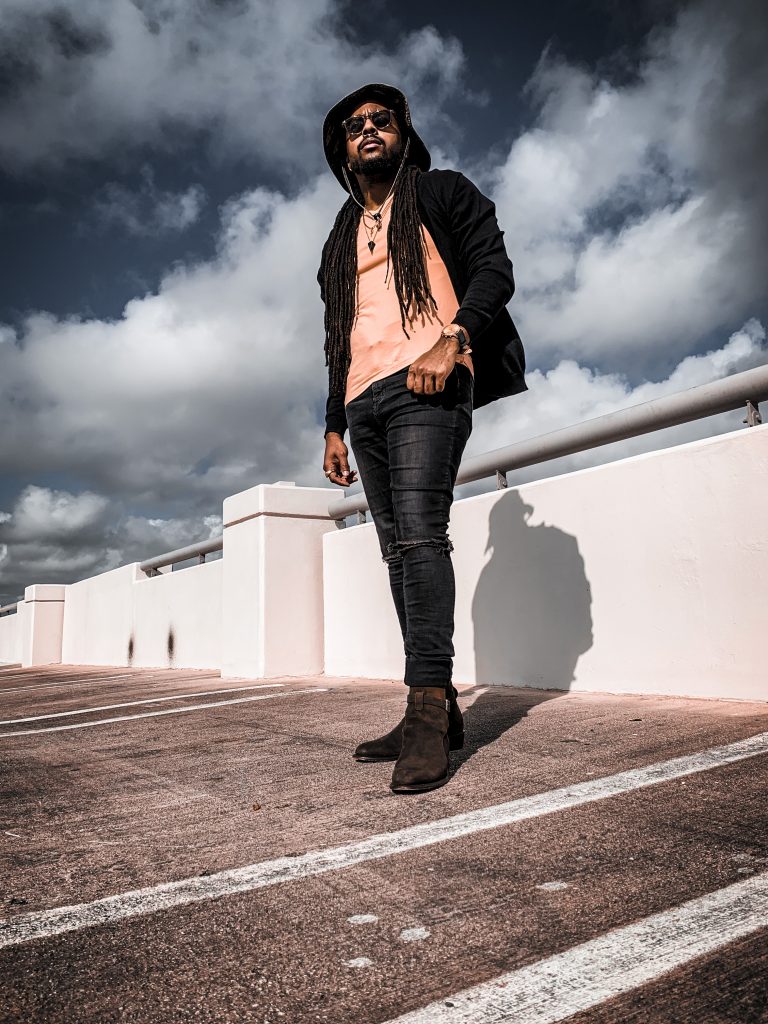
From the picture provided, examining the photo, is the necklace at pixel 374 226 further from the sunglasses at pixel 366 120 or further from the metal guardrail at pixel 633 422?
the metal guardrail at pixel 633 422

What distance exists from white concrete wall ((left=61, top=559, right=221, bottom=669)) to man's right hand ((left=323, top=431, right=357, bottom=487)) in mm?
5180

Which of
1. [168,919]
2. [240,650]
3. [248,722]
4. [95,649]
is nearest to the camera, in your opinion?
[168,919]

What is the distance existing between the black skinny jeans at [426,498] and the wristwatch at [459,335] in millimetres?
65

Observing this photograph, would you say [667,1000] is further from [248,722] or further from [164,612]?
[164,612]

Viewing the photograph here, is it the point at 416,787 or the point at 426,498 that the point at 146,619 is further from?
the point at 416,787

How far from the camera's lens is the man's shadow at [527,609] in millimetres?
3480

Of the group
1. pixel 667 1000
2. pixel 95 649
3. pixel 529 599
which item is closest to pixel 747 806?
pixel 667 1000

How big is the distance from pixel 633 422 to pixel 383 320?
62.1 inches

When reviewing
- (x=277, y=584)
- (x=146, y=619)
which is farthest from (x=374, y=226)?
(x=146, y=619)

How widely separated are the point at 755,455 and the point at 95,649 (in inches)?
455

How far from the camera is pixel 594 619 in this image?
134 inches

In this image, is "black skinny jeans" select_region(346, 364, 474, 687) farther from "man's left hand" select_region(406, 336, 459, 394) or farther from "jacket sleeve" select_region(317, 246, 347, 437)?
"jacket sleeve" select_region(317, 246, 347, 437)

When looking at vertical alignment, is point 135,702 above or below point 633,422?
below

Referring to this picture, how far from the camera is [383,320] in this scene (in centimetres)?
221
